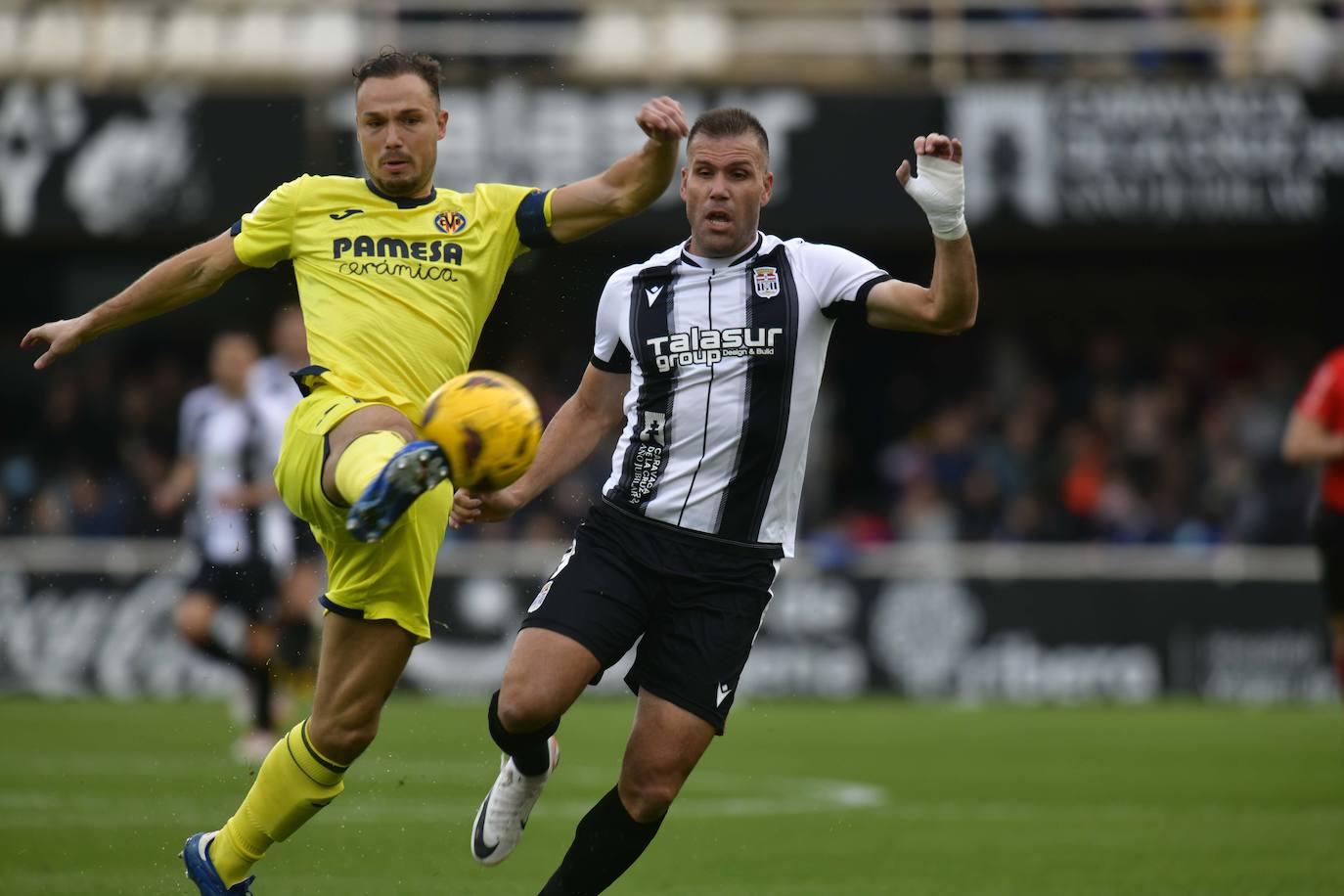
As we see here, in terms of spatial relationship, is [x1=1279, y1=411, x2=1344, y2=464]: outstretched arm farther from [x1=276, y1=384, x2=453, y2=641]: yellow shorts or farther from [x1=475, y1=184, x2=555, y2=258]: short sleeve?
[x1=276, y1=384, x2=453, y2=641]: yellow shorts

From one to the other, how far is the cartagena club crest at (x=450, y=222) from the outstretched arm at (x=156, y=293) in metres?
0.64

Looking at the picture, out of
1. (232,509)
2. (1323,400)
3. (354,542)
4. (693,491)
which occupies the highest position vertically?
(693,491)

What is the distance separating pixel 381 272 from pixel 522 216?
52 cm

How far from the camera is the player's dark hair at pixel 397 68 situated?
237 inches

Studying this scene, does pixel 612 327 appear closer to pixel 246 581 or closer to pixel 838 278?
pixel 838 278

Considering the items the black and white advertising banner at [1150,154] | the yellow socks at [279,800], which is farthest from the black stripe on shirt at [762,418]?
the black and white advertising banner at [1150,154]

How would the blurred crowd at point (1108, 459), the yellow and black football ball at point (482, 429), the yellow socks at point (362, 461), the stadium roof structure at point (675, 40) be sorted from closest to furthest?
the yellow and black football ball at point (482, 429) → the yellow socks at point (362, 461) → the blurred crowd at point (1108, 459) → the stadium roof structure at point (675, 40)

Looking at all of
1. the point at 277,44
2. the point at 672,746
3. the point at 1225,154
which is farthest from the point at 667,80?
the point at 672,746

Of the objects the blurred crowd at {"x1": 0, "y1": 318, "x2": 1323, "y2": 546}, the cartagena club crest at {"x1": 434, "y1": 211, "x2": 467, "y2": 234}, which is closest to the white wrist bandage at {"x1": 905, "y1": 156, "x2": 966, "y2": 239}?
the cartagena club crest at {"x1": 434, "y1": 211, "x2": 467, "y2": 234}

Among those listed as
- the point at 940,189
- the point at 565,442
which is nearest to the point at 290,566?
the point at 565,442

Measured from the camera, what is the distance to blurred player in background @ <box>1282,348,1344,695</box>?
10.1 meters

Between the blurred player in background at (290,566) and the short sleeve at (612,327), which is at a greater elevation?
the short sleeve at (612,327)

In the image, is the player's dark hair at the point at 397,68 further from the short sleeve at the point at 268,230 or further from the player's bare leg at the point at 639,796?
the player's bare leg at the point at 639,796

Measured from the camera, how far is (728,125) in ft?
19.6
